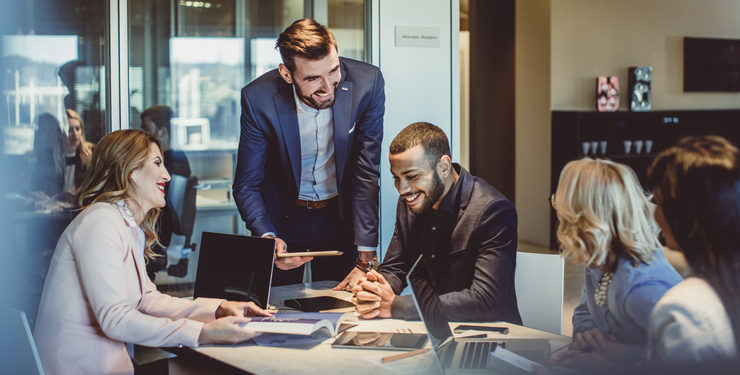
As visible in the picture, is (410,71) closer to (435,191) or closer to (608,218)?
(435,191)

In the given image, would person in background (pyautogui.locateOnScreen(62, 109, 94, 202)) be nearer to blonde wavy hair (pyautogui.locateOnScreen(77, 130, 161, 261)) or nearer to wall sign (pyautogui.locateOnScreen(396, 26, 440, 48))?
wall sign (pyautogui.locateOnScreen(396, 26, 440, 48))

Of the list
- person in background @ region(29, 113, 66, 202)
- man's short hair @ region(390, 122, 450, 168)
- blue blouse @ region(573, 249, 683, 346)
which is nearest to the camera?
blue blouse @ region(573, 249, 683, 346)

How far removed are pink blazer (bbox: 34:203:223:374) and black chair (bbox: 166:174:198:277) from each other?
2474 millimetres

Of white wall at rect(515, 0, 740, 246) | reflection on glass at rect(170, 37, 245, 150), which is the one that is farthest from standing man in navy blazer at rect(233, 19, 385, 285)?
white wall at rect(515, 0, 740, 246)

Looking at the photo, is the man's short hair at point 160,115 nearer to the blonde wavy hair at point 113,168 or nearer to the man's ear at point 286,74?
the man's ear at point 286,74

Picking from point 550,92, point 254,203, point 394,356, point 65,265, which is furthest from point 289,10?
point 550,92

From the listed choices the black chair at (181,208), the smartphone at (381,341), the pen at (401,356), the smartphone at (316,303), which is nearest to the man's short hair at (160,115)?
the black chair at (181,208)

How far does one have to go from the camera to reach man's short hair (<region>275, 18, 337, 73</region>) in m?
2.40

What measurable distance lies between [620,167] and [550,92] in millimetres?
5873

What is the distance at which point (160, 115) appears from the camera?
13.6 ft

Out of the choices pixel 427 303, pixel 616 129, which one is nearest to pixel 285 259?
pixel 427 303

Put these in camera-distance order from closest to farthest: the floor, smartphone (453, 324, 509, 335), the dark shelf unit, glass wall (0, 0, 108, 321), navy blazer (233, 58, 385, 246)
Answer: smartphone (453, 324, 509, 335), navy blazer (233, 58, 385, 246), glass wall (0, 0, 108, 321), the floor, the dark shelf unit

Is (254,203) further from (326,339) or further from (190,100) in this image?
(190,100)

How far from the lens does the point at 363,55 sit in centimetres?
359
